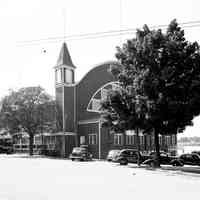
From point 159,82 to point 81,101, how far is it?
27689 mm

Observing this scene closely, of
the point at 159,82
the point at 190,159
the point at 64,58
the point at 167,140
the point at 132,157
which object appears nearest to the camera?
the point at 159,82

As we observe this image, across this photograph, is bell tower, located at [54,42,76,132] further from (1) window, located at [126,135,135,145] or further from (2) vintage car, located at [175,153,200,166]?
(2) vintage car, located at [175,153,200,166]

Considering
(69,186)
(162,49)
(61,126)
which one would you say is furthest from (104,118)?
(61,126)

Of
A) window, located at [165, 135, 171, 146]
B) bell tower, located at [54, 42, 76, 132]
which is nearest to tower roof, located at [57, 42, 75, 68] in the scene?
bell tower, located at [54, 42, 76, 132]

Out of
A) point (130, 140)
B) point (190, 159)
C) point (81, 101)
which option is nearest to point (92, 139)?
point (130, 140)

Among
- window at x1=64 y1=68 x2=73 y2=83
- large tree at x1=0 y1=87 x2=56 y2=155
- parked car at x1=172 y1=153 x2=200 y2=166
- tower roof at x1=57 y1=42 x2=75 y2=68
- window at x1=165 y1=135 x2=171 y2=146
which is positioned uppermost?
tower roof at x1=57 y1=42 x2=75 y2=68

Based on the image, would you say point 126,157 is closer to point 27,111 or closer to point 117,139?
point 117,139

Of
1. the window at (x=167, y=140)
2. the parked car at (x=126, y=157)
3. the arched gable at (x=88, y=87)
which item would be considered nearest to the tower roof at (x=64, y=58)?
the arched gable at (x=88, y=87)

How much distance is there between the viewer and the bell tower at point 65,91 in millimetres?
50875

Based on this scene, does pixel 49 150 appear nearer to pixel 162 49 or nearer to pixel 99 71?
pixel 99 71

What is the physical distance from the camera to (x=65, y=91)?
51.7m

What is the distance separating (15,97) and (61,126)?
7.96 meters

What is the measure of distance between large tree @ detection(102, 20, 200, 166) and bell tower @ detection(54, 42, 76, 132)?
22.9m

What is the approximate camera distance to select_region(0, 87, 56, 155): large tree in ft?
155
